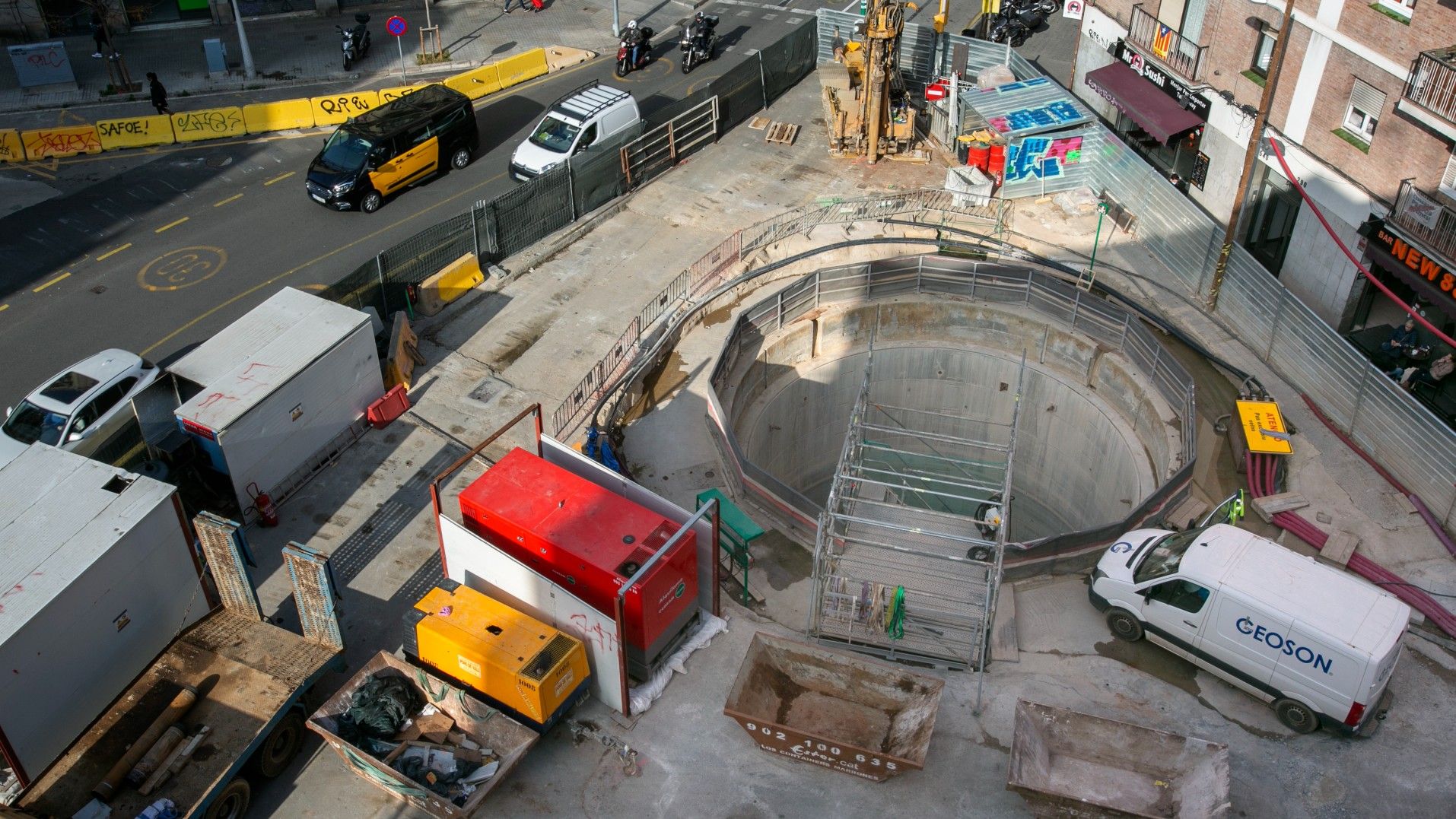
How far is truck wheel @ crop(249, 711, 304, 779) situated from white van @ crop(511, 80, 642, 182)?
19.6m

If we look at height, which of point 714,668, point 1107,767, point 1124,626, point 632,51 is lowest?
point 1107,767

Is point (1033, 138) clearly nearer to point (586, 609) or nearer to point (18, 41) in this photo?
point (586, 609)

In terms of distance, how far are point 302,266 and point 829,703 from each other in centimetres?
2043

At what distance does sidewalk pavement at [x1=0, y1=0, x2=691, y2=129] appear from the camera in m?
41.4

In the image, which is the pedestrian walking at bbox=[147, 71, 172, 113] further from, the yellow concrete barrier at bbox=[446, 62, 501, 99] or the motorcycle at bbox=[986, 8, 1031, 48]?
the motorcycle at bbox=[986, 8, 1031, 48]

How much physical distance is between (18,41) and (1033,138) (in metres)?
37.0

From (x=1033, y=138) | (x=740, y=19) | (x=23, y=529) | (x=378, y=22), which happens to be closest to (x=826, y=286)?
(x=1033, y=138)

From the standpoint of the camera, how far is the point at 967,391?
30234mm

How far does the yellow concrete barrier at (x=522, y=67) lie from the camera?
4259cm

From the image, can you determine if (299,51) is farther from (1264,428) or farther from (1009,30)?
(1264,428)

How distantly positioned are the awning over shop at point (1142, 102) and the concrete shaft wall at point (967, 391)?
9605mm

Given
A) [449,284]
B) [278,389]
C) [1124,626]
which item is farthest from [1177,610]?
[449,284]

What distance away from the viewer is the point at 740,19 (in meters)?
48.2

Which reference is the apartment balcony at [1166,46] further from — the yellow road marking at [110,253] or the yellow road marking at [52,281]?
the yellow road marking at [52,281]
